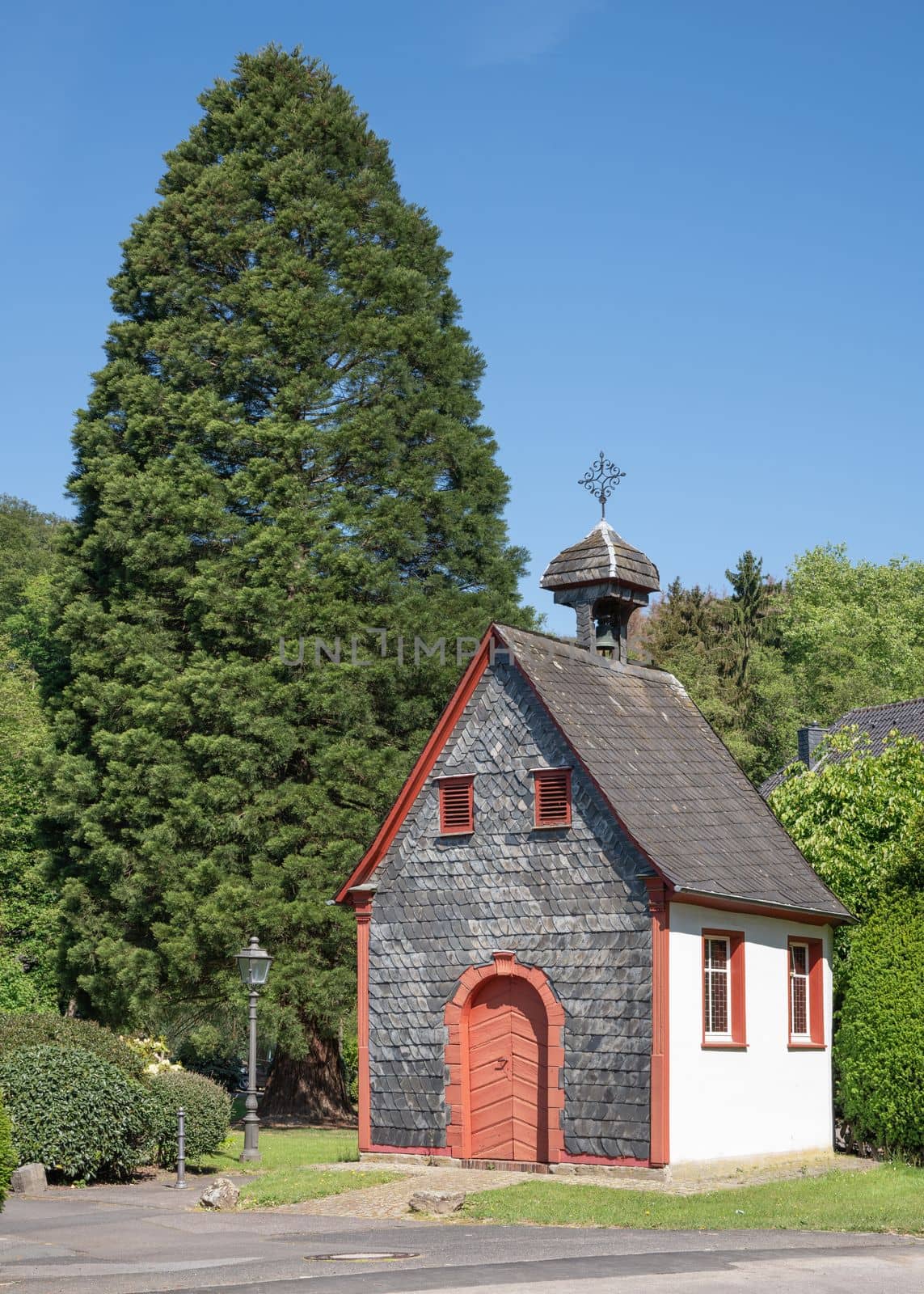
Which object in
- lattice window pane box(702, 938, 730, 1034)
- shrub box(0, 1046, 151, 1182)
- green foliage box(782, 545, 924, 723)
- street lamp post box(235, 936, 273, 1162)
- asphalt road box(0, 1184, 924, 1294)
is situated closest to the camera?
asphalt road box(0, 1184, 924, 1294)

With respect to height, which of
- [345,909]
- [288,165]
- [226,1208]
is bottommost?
[226,1208]

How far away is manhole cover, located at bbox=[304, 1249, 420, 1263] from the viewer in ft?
44.1

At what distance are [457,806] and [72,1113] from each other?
6.54 metres

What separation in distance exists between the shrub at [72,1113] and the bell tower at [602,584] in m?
9.62

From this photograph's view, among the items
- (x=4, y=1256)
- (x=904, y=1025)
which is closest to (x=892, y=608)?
(x=904, y=1025)

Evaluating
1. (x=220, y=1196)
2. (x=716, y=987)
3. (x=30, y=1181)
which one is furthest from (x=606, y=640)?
(x=30, y=1181)

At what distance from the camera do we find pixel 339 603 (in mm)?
30266

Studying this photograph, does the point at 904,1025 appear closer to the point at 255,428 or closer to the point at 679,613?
the point at 255,428

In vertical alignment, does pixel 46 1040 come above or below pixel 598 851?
below

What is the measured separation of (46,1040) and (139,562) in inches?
474

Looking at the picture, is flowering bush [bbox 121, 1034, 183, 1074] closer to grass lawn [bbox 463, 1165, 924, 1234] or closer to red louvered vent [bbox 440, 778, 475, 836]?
red louvered vent [bbox 440, 778, 475, 836]

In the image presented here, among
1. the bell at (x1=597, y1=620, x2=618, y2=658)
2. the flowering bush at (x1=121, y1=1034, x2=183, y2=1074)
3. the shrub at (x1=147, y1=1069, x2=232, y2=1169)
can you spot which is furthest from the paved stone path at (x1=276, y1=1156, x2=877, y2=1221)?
the bell at (x1=597, y1=620, x2=618, y2=658)

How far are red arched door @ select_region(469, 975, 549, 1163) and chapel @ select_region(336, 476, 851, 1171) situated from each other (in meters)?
0.03

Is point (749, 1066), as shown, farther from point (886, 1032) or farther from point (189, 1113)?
point (189, 1113)
